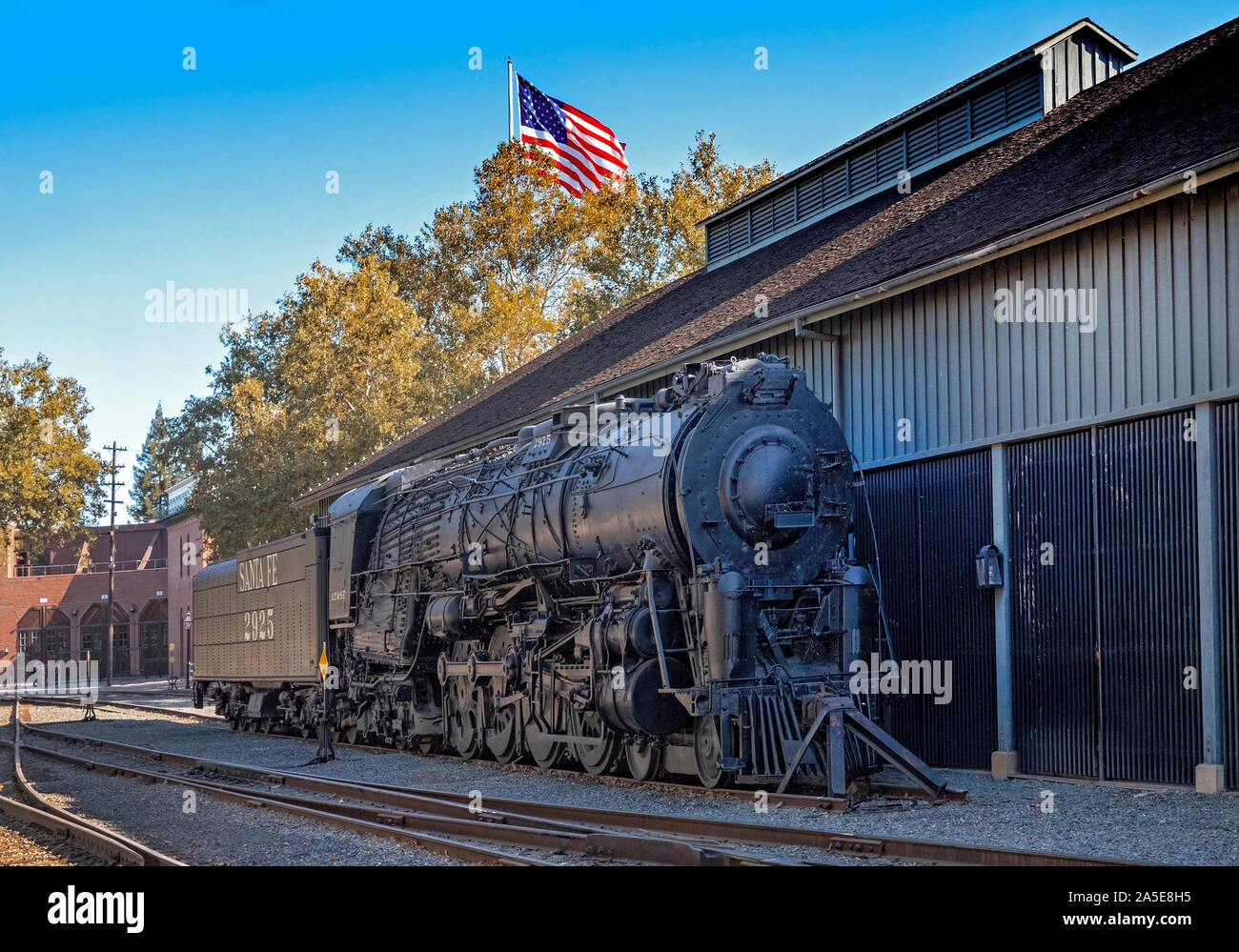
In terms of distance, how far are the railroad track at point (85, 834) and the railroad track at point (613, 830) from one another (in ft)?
6.48

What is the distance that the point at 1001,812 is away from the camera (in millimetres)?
10898

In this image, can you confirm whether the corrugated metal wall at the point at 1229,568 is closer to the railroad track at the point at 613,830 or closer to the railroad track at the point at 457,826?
the railroad track at the point at 613,830

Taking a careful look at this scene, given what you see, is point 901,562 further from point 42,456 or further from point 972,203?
point 42,456

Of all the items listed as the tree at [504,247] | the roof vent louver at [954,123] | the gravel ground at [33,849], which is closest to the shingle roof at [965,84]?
the roof vent louver at [954,123]

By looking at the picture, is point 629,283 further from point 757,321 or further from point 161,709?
point 757,321

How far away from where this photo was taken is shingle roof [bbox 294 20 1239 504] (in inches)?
550

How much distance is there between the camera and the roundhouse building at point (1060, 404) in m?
12.3

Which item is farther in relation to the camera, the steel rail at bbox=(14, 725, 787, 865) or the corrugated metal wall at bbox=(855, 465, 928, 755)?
the corrugated metal wall at bbox=(855, 465, 928, 755)

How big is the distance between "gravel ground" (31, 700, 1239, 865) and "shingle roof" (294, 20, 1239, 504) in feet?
20.5

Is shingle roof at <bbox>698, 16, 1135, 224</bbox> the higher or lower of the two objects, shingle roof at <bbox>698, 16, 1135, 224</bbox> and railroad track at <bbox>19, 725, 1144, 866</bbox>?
the higher

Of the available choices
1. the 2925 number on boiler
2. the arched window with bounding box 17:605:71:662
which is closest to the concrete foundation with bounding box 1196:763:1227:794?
the 2925 number on boiler

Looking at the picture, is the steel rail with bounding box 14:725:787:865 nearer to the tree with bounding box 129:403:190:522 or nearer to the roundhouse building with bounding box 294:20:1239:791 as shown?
the roundhouse building with bounding box 294:20:1239:791
